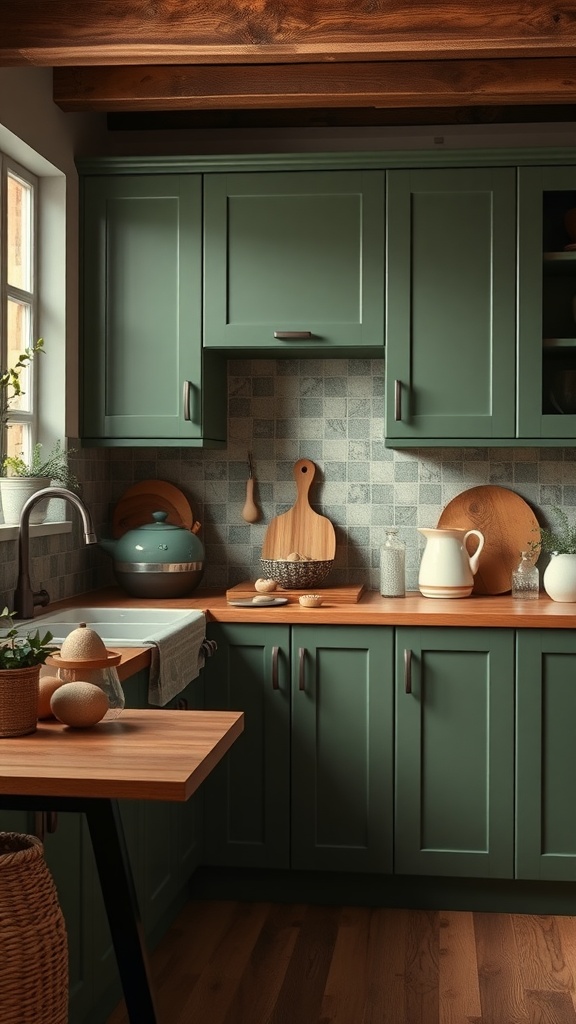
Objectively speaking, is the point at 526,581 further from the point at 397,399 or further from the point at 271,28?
the point at 271,28

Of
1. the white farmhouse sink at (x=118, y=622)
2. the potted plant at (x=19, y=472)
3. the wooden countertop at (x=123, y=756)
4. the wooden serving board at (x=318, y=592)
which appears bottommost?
the wooden countertop at (x=123, y=756)

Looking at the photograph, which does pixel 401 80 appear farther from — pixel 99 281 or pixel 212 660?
pixel 212 660

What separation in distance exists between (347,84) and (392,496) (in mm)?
1468

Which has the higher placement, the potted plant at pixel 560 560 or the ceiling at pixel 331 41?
the ceiling at pixel 331 41

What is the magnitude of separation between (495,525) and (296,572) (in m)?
0.79

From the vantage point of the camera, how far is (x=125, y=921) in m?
1.91

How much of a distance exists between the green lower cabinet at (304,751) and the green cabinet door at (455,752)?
0.20 ft

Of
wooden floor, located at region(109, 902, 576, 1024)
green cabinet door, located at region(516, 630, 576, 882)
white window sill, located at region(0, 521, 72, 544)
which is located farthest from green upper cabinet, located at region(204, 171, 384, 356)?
wooden floor, located at region(109, 902, 576, 1024)

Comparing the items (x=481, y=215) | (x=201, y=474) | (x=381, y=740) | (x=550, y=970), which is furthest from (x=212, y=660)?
(x=481, y=215)

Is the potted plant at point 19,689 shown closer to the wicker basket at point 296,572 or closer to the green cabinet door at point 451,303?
the wicker basket at point 296,572

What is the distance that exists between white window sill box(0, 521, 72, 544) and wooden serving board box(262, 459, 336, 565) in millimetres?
796

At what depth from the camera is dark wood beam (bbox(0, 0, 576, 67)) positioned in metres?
2.93

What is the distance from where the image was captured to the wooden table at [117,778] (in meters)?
1.72

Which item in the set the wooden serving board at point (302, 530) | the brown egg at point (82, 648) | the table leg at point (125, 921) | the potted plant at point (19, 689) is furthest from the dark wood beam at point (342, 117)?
the table leg at point (125, 921)
